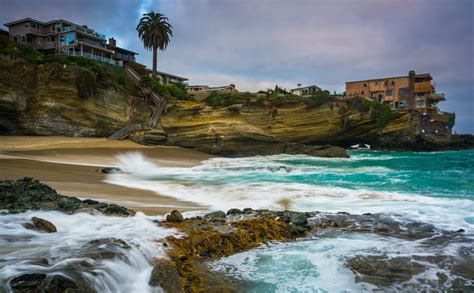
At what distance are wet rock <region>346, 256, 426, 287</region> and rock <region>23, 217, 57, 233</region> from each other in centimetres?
452

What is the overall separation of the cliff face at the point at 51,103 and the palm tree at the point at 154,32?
15586mm

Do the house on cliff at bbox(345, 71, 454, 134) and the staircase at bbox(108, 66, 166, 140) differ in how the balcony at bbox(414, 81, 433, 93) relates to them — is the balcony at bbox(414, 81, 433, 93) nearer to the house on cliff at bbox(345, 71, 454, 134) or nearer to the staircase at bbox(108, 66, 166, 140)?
the house on cliff at bbox(345, 71, 454, 134)

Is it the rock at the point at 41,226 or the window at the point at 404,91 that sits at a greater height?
the window at the point at 404,91

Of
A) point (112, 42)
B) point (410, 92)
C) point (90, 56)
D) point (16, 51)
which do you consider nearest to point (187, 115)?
point (16, 51)

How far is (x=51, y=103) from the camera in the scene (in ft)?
89.9

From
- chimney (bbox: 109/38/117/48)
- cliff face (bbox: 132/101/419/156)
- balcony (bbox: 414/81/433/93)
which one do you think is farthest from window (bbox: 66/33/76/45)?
balcony (bbox: 414/81/433/93)

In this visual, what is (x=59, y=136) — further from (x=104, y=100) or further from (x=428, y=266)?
(x=428, y=266)

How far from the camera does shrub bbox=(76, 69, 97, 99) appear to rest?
28.2 metres

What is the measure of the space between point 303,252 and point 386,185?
10.6 metres

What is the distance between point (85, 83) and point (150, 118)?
7240mm

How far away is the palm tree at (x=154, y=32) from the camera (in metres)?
44.5

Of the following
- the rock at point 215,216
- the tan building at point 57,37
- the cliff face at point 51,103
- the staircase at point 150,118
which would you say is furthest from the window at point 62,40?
the rock at point 215,216

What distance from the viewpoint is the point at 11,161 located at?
13922mm

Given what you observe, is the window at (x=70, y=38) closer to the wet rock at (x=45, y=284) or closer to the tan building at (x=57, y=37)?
the tan building at (x=57, y=37)
